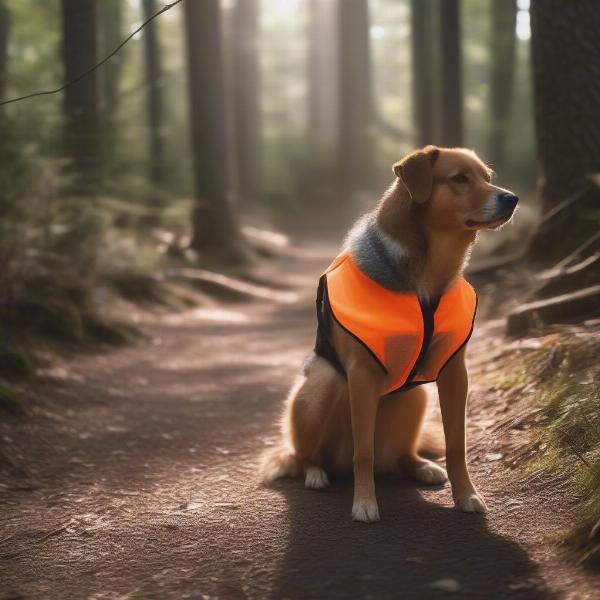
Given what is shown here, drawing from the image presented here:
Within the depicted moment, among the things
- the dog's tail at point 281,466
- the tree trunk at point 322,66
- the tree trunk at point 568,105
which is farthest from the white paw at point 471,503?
the tree trunk at point 322,66

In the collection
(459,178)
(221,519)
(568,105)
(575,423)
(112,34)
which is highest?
(112,34)

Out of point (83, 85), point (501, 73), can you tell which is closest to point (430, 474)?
point (83, 85)

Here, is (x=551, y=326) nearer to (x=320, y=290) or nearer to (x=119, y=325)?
(x=320, y=290)

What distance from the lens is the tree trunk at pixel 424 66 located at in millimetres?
19969

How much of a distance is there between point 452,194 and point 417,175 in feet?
0.75

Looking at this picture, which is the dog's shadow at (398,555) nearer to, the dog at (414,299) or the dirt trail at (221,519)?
the dirt trail at (221,519)

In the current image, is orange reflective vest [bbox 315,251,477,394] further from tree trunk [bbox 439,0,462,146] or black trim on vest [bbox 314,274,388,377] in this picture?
tree trunk [bbox 439,0,462,146]

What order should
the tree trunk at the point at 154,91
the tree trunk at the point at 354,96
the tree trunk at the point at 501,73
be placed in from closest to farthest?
the tree trunk at the point at 154,91, the tree trunk at the point at 501,73, the tree trunk at the point at 354,96

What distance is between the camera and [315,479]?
15.6ft

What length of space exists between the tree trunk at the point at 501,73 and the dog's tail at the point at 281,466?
2194 cm

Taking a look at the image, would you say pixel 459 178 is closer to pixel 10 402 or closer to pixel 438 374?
pixel 438 374

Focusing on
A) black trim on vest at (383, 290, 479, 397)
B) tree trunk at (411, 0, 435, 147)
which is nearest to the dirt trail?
black trim on vest at (383, 290, 479, 397)

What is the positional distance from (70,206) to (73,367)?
2.95m

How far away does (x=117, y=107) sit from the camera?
40.7ft
